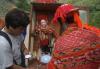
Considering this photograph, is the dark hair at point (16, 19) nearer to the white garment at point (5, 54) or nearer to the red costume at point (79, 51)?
the white garment at point (5, 54)

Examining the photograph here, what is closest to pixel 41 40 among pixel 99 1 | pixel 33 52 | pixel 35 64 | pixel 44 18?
pixel 33 52

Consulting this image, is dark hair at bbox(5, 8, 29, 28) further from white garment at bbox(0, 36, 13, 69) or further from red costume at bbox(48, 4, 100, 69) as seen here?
red costume at bbox(48, 4, 100, 69)

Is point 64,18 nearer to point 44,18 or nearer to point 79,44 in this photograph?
point 44,18

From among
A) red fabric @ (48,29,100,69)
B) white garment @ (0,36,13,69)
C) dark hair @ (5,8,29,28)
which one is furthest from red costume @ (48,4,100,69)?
dark hair @ (5,8,29,28)

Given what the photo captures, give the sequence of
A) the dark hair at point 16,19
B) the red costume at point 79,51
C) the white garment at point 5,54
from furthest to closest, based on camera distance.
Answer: the dark hair at point 16,19, the white garment at point 5,54, the red costume at point 79,51

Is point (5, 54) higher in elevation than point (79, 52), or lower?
lower

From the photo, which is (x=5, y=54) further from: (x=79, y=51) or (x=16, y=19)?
(x=79, y=51)

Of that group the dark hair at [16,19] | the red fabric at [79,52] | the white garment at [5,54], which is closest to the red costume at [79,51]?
the red fabric at [79,52]

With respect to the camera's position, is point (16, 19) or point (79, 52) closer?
point (79, 52)

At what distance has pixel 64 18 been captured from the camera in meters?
4.71

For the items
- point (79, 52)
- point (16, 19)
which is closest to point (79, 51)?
point (79, 52)

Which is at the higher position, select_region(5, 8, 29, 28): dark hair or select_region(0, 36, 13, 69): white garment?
select_region(5, 8, 29, 28): dark hair

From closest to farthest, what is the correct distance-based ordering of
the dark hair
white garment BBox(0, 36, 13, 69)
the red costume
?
the red costume
white garment BBox(0, 36, 13, 69)
the dark hair

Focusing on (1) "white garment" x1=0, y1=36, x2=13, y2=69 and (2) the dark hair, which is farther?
(2) the dark hair
